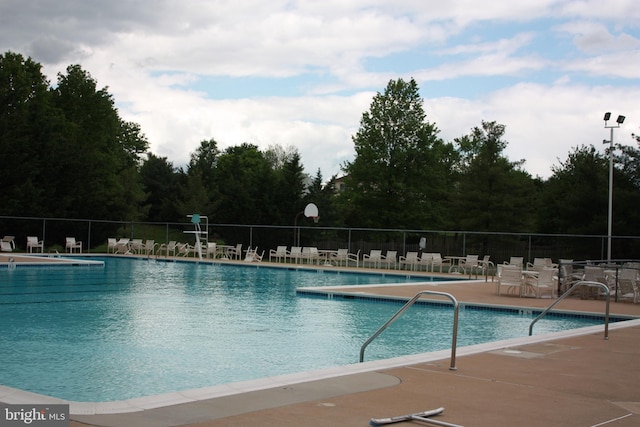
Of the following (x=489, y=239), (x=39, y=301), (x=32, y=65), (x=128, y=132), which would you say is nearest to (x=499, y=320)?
(x=39, y=301)

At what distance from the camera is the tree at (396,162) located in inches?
1738

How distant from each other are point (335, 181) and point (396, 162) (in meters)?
3.90

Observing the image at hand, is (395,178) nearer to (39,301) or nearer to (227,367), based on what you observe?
(39,301)

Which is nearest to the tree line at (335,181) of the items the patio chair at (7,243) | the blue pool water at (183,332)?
the patio chair at (7,243)

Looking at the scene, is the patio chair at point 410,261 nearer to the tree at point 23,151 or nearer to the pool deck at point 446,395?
the pool deck at point 446,395

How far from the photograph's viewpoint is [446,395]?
6086 mm

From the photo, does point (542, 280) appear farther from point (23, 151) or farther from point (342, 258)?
point (23, 151)

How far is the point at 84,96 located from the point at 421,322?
44903 millimetres

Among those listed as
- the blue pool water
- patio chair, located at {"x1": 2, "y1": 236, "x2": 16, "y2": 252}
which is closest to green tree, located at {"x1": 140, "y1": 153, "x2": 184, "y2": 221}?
patio chair, located at {"x1": 2, "y1": 236, "x2": 16, "y2": 252}

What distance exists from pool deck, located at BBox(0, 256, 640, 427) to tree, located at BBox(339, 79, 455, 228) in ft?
116

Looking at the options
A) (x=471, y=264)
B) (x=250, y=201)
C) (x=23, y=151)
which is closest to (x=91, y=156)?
(x=23, y=151)

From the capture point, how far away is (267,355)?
9.70 metres

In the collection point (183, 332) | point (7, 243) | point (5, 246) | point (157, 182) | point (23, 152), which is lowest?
point (183, 332)

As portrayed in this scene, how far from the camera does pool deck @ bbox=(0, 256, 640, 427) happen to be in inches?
202
